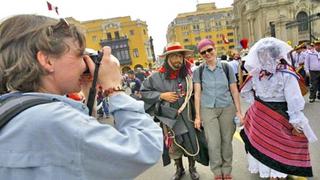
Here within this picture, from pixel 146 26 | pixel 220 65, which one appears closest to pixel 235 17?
pixel 146 26

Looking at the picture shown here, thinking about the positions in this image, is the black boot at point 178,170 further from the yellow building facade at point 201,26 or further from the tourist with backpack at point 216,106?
the yellow building facade at point 201,26

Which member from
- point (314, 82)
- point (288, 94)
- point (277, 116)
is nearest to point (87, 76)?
point (288, 94)

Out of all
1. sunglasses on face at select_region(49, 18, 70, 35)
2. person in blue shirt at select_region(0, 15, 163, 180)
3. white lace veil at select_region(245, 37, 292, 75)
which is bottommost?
white lace veil at select_region(245, 37, 292, 75)

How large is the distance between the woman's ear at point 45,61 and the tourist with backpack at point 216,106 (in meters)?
3.32

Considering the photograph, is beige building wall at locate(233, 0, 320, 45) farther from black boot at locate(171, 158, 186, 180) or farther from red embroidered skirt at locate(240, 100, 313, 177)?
red embroidered skirt at locate(240, 100, 313, 177)

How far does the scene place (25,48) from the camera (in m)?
1.10

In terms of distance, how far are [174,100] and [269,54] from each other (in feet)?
4.30

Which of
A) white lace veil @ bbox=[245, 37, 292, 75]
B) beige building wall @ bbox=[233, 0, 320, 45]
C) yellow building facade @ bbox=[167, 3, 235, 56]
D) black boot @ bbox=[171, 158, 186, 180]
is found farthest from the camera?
yellow building facade @ bbox=[167, 3, 235, 56]

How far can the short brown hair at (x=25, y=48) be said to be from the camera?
3.59ft

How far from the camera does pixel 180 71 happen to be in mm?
4461

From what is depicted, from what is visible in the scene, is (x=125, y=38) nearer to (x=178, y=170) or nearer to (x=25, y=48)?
(x=178, y=170)

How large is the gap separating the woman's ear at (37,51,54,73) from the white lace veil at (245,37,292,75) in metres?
3.02

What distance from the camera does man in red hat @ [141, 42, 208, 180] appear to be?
435 cm

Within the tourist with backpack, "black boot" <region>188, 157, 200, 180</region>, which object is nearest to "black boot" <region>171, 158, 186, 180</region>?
"black boot" <region>188, 157, 200, 180</region>
